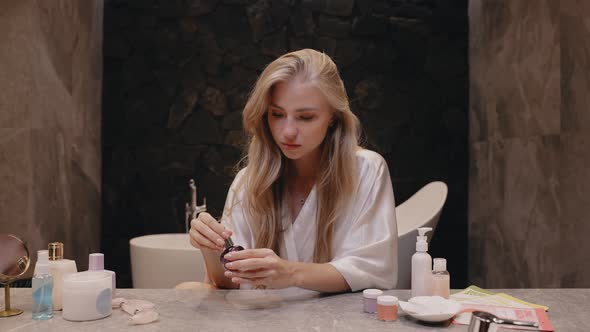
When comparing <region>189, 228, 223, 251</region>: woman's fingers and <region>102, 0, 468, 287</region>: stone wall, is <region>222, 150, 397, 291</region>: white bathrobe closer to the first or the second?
<region>189, 228, 223, 251</region>: woman's fingers

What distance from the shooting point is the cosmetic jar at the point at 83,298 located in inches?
38.5

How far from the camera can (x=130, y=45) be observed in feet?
10.8

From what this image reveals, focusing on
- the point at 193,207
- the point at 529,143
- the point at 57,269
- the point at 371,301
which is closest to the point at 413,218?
the point at 529,143

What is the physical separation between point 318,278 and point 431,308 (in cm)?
32

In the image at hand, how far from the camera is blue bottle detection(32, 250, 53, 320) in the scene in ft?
3.25

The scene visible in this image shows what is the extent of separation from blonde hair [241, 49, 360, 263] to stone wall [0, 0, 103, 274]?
117 centimetres

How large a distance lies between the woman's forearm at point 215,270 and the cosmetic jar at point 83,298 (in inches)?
15.4

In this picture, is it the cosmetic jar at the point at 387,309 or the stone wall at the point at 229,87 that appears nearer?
the cosmetic jar at the point at 387,309

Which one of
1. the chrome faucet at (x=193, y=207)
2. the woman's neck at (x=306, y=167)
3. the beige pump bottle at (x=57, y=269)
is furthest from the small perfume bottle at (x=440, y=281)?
the chrome faucet at (x=193, y=207)

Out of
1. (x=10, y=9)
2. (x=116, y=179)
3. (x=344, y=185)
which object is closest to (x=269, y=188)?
(x=344, y=185)

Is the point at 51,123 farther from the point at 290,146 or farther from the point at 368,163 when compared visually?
the point at 368,163

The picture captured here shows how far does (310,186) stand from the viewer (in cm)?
164

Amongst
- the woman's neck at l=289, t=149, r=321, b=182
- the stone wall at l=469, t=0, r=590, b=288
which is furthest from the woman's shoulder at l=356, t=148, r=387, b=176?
the stone wall at l=469, t=0, r=590, b=288

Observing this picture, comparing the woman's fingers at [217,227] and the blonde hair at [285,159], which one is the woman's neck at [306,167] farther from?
the woman's fingers at [217,227]
